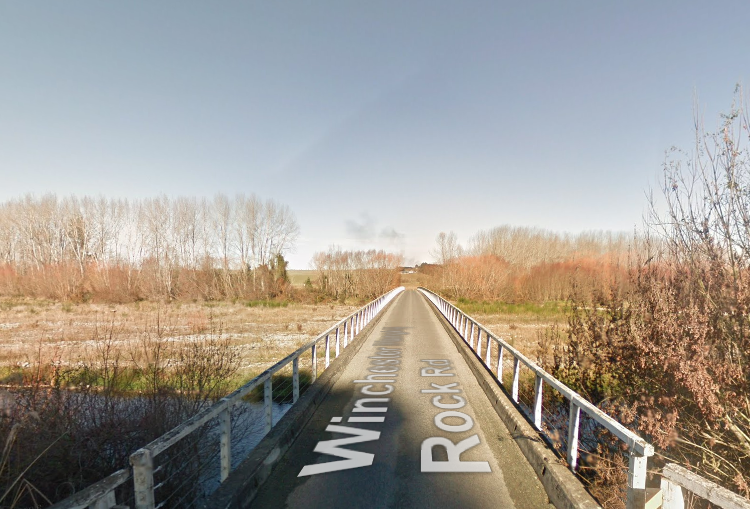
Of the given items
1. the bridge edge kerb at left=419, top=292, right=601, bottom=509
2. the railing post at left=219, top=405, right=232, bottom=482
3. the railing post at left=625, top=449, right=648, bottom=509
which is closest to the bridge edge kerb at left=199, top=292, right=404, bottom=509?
the railing post at left=219, top=405, right=232, bottom=482

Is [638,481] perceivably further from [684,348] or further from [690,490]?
[684,348]

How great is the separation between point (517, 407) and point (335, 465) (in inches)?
123

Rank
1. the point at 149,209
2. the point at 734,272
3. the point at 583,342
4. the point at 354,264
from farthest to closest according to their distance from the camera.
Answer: the point at 354,264
the point at 149,209
the point at 583,342
the point at 734,272

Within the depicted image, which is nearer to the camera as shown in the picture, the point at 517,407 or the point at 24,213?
the point at 517,407

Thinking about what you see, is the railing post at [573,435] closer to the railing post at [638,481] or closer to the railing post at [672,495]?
the railing post at [638,481]

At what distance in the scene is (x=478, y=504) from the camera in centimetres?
365

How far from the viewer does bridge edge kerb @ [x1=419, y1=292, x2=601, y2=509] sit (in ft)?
11.0

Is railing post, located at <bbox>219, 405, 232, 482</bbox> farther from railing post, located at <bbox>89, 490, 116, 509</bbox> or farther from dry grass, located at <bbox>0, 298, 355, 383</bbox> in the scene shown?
dry grass, located at <bbox>0, 298, 355, 383</bbox>

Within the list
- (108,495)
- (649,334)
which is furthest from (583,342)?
(108,495)

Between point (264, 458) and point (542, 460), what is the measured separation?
3140mm

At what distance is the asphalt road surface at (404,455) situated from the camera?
376cm

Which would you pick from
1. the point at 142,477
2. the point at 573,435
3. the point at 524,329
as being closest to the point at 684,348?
the point at 573,435

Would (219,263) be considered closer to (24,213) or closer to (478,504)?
(24,213)

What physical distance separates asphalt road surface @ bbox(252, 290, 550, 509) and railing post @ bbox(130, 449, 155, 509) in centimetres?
146
